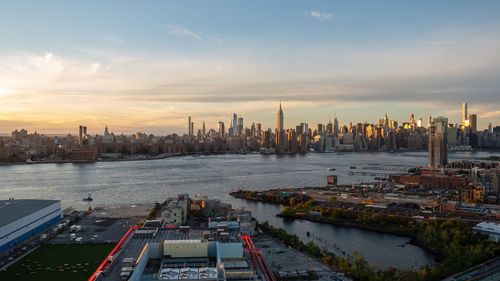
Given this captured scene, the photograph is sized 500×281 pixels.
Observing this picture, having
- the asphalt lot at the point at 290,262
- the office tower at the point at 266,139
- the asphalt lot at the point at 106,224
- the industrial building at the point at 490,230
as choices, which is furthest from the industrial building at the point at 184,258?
the office tower at the point at 266,139

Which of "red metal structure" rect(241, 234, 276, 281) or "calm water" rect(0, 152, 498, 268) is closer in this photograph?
"red metal structure" rect(241, 234, 276, 281)

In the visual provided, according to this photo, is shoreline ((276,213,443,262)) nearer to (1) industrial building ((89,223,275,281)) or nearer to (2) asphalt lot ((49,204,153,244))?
(2) asphalt lot ((49,204,153,244))

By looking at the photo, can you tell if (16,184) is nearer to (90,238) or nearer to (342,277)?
(90,238)

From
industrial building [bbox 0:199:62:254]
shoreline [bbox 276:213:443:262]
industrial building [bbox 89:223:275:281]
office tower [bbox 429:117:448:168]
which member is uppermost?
office tower [bbox 429:117:448:168]

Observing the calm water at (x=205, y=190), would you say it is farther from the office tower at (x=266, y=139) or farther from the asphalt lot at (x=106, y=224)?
the office tower at (x=266, y=139)

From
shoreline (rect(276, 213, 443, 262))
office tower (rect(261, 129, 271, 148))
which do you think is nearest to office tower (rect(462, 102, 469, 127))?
office tower (rect(261, 129, 271, 148))
